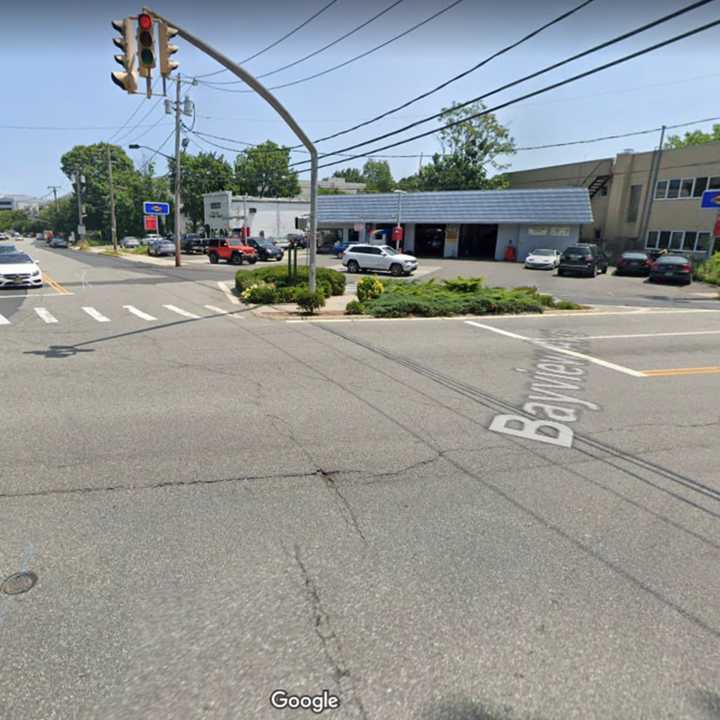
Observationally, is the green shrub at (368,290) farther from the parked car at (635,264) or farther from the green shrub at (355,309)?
the parked car at (635,264)

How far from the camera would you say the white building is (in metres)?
52.4

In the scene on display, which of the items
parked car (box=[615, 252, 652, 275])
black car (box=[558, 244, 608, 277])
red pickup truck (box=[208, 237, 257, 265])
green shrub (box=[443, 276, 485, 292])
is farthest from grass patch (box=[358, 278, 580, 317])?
red pickup truck (box=[208, 237, 257, 265])

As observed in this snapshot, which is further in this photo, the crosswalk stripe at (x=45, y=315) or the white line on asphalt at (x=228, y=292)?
the white line on asphalt at (x=228, y=292)

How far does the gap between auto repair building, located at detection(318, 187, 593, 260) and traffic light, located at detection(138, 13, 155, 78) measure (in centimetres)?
3281

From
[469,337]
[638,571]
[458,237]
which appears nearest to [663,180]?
[458,237]

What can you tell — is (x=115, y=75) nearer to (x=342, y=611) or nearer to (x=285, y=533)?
(x=285, y=533)

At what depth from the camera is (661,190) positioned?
3459 cm

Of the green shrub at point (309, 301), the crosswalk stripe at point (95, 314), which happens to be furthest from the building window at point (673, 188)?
the crosswalk stripe at point (95, 314)

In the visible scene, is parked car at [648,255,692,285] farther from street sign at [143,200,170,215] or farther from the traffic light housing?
street sign at [143,200,170,215]

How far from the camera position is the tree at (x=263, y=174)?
73750 mm


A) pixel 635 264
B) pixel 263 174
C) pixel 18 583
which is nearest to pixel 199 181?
pixel 263 174

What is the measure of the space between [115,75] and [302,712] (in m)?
8.35

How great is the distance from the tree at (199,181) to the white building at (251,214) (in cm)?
1360

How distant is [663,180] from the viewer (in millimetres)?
34281
